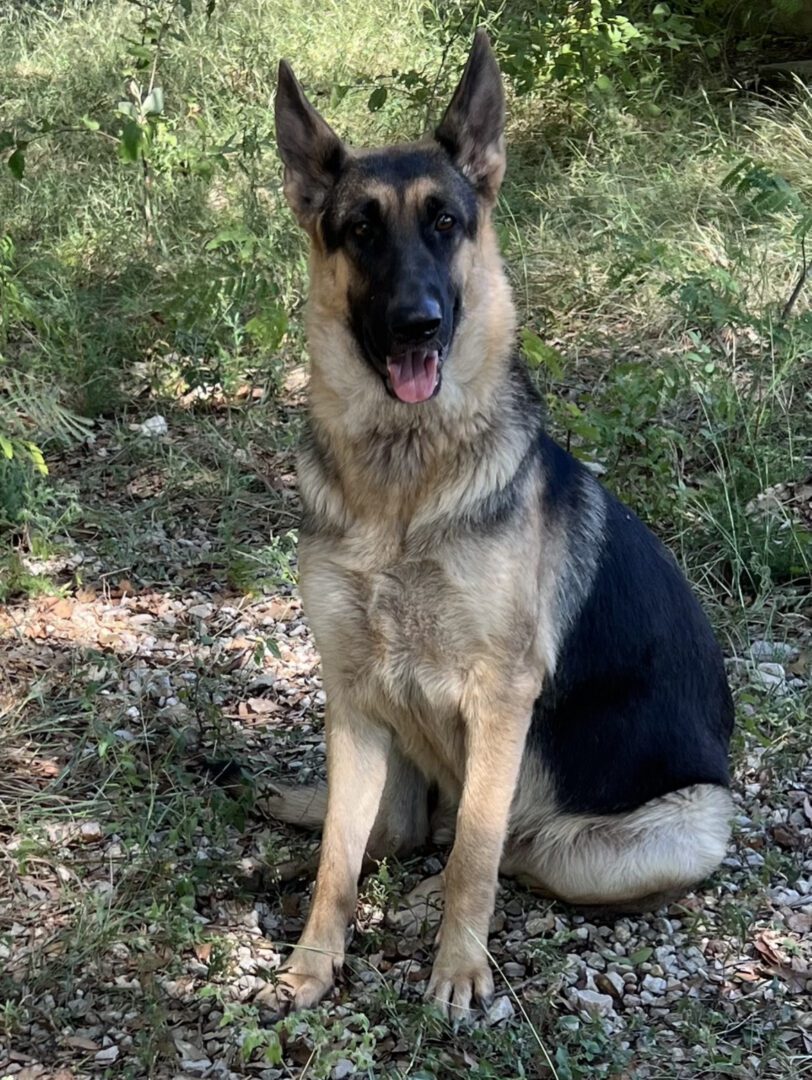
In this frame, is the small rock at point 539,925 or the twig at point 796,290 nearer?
the small rock at point 539,925

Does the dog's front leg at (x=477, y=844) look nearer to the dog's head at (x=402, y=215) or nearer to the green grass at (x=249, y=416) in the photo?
the green grass at (x=249, y=416)

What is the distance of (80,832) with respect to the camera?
359cm

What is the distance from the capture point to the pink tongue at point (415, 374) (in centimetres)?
309

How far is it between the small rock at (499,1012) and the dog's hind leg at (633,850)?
0.42 m

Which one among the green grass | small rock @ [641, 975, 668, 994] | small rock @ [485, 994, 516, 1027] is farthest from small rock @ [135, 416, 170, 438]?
small rock @ [641, 975, 668, 994]

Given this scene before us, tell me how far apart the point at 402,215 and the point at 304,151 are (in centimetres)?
41

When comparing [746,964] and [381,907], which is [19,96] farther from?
[746,964]

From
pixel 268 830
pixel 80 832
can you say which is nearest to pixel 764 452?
pixel 268 830

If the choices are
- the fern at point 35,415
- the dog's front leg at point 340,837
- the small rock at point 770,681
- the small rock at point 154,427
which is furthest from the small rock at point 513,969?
the small rock at point 154,427

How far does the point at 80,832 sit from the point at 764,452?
125 inches

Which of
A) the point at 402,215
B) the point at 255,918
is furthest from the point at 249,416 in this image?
the point at 255,918

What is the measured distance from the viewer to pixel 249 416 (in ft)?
19.7

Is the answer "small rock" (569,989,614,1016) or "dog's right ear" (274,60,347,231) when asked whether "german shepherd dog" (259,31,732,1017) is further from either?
"small rock" (569,989,614,1016)

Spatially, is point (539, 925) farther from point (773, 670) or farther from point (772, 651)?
point (772, 651)
